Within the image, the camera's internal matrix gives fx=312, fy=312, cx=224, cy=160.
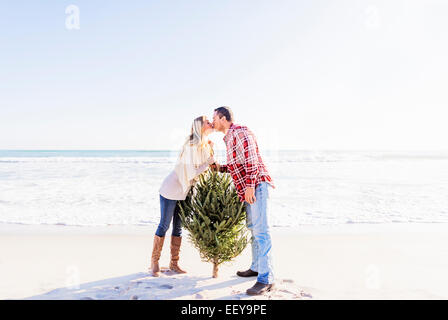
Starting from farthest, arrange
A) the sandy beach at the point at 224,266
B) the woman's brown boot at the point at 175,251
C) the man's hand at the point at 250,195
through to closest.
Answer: the woman's brown boot at the point at 175,251, the sandy beach at the point at 224,266, the man's hand at the point at 250,195

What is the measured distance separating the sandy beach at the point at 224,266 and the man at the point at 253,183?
0.29 metres

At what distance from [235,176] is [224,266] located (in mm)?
1772

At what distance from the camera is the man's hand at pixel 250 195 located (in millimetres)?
3652

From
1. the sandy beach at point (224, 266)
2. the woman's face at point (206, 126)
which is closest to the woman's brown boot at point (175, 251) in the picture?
the sandy beach at point (224, 266)

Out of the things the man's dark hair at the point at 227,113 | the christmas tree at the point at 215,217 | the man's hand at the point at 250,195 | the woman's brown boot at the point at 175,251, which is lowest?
the woman's brown boot at the point at 175,251

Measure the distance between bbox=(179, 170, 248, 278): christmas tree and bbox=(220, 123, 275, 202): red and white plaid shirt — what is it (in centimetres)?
25

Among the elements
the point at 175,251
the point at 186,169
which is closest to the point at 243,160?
the point at 186,169


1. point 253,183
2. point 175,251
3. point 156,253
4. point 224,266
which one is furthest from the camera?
point 224,266

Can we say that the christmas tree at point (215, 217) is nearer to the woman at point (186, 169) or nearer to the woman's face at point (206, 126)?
the woman at point (186, 169)

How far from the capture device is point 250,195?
3.66 meters

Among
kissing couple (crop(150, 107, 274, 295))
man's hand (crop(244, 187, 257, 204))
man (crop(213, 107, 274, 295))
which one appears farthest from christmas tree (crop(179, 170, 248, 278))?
man's hand (crop(244, 187, 257, 204))

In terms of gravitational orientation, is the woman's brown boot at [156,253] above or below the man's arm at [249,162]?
below

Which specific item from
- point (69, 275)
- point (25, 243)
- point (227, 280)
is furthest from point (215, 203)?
point (25, 243)

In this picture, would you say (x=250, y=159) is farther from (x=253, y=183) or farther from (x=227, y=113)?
(x=227, y=113)
